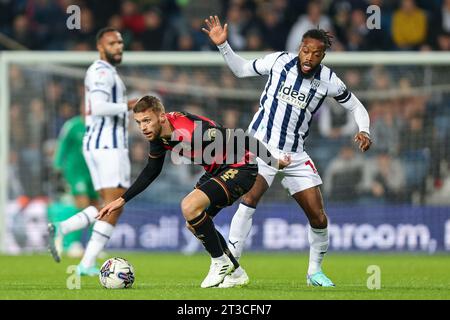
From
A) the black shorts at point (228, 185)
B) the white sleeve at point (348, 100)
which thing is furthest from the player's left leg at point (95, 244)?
the white sleeve at point (348, 100)

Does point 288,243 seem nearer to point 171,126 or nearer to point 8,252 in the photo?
point 8,252

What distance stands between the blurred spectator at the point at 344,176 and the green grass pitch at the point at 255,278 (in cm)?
123

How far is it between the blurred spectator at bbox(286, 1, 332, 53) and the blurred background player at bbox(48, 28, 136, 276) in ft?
23.1

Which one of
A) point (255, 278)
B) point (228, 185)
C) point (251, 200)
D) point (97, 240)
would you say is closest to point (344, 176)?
point (255, 278)

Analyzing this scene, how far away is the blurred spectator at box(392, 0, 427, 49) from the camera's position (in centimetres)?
1828

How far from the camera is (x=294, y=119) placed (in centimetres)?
972

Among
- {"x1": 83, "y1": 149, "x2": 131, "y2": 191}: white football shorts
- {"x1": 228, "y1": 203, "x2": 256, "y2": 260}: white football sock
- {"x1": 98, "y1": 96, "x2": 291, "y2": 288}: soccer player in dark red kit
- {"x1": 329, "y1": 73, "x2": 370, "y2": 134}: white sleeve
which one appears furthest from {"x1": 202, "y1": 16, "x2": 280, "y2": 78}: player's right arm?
{"x1": 83, "y1": 149, "x2": 131, "y2": 191}: white football shorts

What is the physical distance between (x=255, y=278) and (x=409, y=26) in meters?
8.93

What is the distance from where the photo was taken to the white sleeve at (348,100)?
31.7 feet

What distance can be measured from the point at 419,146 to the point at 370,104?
1.06m

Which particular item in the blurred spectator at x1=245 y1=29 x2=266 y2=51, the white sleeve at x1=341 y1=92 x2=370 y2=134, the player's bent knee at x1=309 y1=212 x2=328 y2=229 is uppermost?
the blurred spectator at x1=245 y1=29 x2=266 y2=51

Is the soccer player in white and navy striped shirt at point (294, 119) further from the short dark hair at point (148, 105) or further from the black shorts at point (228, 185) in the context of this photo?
the short dark hair at point (148, 105)

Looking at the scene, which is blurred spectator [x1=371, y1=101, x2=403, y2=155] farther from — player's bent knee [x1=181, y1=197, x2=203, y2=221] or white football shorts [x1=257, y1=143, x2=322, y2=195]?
player's bent knee [x1=181, y1=197, x2=203, y2=221]
